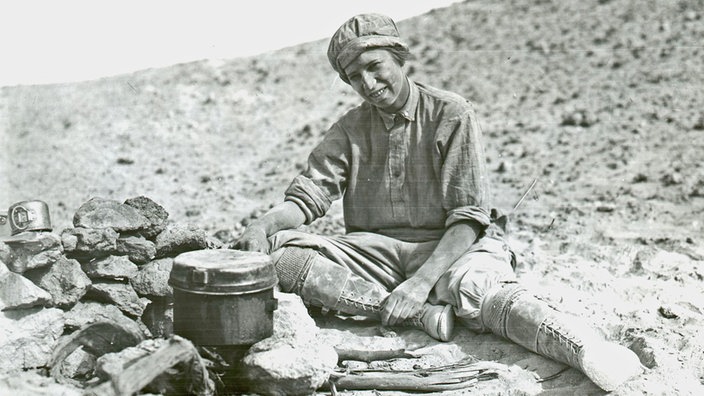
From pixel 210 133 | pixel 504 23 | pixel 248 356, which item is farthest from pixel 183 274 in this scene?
pixel 504 23

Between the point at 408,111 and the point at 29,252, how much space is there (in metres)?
2.16

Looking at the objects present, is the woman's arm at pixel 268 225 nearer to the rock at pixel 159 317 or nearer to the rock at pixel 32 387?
the rock at pixel 159 317

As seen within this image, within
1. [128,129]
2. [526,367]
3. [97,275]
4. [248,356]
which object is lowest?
[526,367]

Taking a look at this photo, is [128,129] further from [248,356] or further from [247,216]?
[248,356]

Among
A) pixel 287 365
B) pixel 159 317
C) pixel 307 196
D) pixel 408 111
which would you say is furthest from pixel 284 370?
pixel 408 111

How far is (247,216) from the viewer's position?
8484 mm

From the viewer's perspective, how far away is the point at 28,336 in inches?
147

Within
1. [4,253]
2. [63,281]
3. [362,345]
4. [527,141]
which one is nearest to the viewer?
[4,253]

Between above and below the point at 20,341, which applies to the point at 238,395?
below

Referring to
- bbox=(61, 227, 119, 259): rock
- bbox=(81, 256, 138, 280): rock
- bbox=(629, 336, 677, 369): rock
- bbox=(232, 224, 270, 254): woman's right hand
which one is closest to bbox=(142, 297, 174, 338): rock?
bbox=(81, 256, 138, 280): rock

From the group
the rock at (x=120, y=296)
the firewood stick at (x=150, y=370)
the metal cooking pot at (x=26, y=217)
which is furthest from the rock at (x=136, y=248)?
the firewood stick at (x=150, y=370)

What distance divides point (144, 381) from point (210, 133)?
9.49 meters

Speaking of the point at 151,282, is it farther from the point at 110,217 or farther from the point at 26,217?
the point at 26,217

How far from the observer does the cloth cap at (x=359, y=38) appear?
4.48 meters
